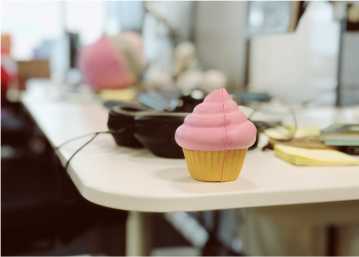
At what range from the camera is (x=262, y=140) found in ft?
3.50

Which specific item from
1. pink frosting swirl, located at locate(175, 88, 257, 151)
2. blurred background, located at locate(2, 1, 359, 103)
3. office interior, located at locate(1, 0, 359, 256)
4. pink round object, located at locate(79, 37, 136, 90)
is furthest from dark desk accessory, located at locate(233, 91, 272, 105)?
pink frosting swirl, located at locate(175, 88, 257, 151)

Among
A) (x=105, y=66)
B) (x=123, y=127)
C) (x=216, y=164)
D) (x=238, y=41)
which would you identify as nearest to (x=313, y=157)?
(x=216, y=164)

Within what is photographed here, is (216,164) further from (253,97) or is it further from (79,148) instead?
(253,97)

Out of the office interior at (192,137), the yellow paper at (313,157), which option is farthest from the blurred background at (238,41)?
the yellow paper at (313,157)

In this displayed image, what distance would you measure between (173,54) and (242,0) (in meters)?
0.70

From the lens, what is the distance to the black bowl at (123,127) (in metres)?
1.00

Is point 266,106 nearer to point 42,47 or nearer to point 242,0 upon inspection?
point 242,0

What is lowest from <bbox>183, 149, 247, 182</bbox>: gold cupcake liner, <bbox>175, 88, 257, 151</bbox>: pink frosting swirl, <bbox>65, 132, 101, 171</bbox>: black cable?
<bbox>65, 132, 101, 171</bbox>: black cable

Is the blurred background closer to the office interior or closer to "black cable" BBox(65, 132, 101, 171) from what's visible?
the office interior

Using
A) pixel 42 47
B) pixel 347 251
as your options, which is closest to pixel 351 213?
pixel 347 251

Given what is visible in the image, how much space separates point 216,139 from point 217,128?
0.02 m

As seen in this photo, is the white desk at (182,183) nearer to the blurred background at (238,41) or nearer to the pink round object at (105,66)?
the blurred background at (238,41)

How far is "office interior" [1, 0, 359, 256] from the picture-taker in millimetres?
771

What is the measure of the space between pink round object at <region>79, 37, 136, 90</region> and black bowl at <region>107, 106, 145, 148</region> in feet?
3.23
